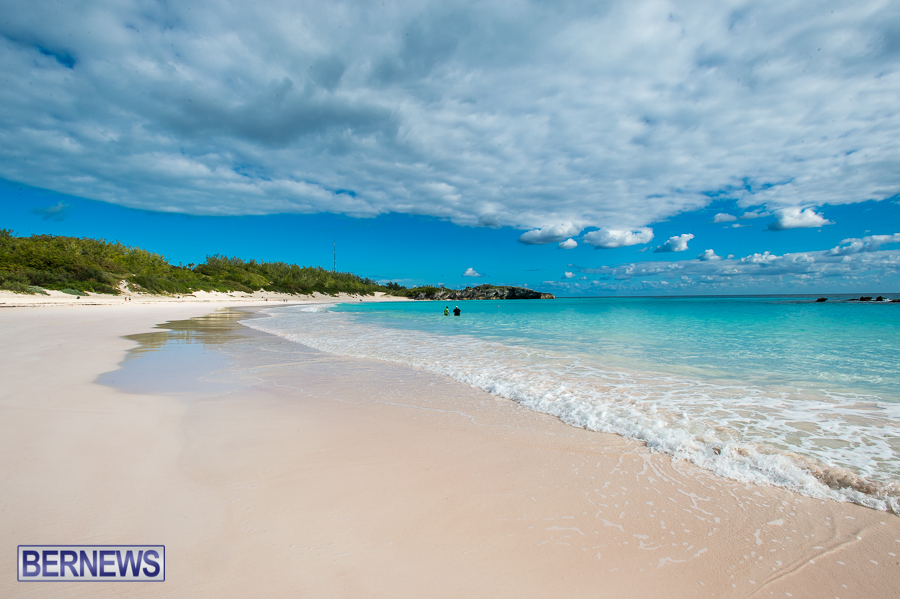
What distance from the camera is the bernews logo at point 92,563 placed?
2223 mm

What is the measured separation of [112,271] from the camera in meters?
50.4

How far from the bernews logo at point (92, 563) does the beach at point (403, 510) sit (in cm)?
6

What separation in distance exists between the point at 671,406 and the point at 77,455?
7.36 meters

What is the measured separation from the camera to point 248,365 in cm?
882

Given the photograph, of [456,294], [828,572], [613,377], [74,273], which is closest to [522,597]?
[828,572]

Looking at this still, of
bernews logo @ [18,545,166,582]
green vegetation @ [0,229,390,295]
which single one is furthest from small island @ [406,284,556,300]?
bernews logo @ [18,545,166,582]

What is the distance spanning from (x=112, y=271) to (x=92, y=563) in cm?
6435

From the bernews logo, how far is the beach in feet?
0.18

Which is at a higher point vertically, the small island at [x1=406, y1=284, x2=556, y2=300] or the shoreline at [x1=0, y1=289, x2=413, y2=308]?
the small island at [x1=406, y1=284, x2=556, y2=300]

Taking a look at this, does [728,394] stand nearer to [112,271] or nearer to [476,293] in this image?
[112,271]

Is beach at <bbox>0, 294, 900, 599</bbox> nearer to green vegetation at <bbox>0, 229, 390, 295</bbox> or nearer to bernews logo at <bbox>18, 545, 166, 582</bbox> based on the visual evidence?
bernews logo at <bbox>18, 545, 166, 582</bbox>

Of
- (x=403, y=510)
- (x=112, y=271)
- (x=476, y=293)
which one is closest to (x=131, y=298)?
(x=112, y=271)

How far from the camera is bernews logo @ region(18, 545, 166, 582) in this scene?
2.22 m

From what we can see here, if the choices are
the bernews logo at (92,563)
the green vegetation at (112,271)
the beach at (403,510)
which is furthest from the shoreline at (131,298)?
the bernews logo at (92,563)
